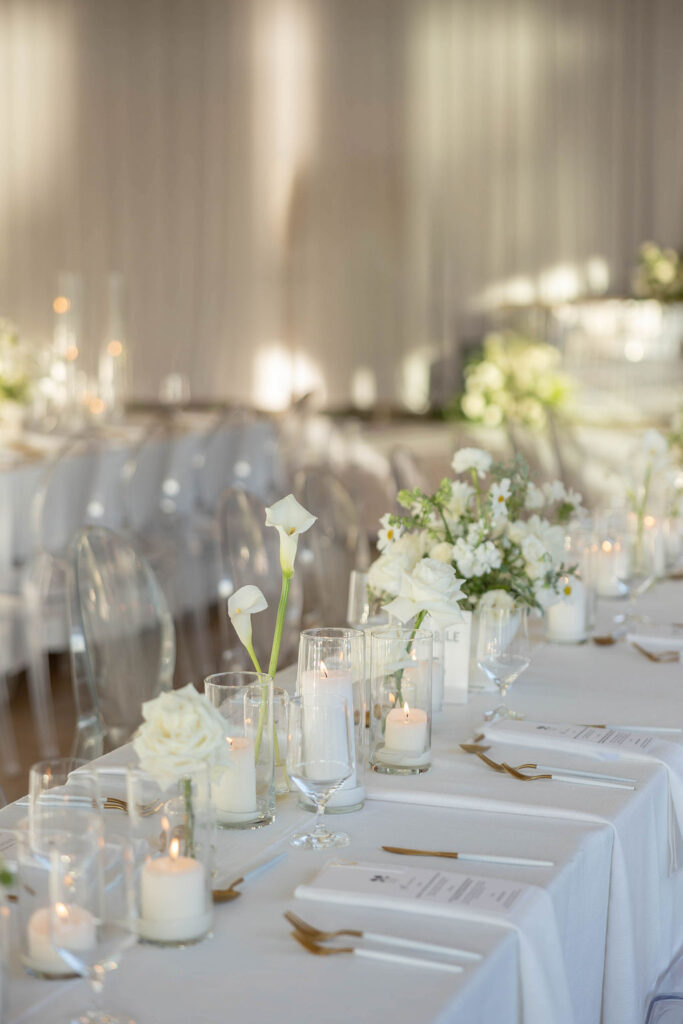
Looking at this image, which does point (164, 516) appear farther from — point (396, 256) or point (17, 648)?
point (396, 256)

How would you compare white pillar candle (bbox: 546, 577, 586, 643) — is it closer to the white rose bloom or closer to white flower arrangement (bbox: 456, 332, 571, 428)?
the white rose bloom

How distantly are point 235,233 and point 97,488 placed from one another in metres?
5.33

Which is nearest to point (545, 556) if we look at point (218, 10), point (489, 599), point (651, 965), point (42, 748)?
point (489, 599)

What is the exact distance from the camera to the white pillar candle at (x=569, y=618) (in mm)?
2639

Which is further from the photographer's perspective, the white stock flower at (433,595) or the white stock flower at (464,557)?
the white stock flower at (464,557)

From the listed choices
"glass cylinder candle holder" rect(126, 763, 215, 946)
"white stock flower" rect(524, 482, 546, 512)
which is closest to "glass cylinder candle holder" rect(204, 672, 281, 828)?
"glass cylinder candle holder" rect(126, 763, 215, 946)

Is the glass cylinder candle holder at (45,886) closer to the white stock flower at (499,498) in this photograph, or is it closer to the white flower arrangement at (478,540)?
the white flower arrangement at (478,540)

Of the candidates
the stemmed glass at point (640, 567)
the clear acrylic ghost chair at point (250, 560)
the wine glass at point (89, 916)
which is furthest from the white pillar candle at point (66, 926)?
the clear acrylic ghost chair at point (250, 560)

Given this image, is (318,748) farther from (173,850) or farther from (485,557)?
(485,557)

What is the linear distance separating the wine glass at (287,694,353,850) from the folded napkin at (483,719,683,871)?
0.48m

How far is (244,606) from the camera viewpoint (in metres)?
1.62

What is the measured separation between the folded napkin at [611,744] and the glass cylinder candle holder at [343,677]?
305 millimetres

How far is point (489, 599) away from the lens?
2.20m

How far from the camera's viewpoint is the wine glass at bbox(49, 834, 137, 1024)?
3.67 feet
